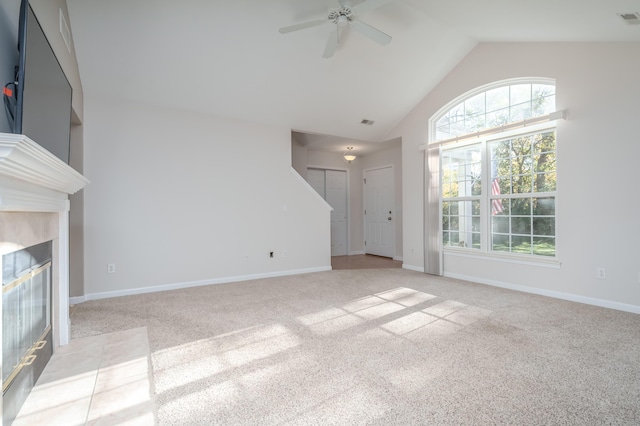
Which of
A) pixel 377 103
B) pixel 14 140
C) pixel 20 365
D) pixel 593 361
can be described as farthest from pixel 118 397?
pixel 377 103

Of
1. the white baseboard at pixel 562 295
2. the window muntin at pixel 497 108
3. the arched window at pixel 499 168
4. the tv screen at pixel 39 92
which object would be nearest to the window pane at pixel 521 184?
the arched window at pixel 499 168

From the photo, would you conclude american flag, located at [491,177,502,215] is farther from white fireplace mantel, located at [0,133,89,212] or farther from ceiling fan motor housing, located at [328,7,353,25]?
white fireplace mantel, located at [0,133,89,212]

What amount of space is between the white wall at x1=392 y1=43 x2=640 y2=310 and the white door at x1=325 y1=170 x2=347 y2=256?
3.84 meters

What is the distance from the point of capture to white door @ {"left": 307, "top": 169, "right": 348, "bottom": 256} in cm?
747

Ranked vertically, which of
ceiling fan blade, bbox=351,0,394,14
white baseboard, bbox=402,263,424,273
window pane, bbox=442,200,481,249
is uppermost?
ceiling fan blade, bbox=351,0,394,14

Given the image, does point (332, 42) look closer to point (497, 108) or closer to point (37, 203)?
point (497, 108)

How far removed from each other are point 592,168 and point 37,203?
5.08 m

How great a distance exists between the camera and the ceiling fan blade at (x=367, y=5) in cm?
281

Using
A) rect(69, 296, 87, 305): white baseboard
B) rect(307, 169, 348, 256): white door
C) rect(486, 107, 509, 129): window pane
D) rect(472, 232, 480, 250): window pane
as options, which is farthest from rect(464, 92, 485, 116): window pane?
rect(69, 296, 87, 305): white baseboard

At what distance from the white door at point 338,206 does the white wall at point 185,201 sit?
194 centimetres

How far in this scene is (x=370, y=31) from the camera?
3.24 metres

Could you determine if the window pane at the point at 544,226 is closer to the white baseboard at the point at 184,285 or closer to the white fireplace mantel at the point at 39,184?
the white baseboard at the point at 184,285

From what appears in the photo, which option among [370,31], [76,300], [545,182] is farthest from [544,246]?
[76,300]

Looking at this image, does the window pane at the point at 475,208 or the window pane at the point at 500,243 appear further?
the window pane at the point at 475,208
